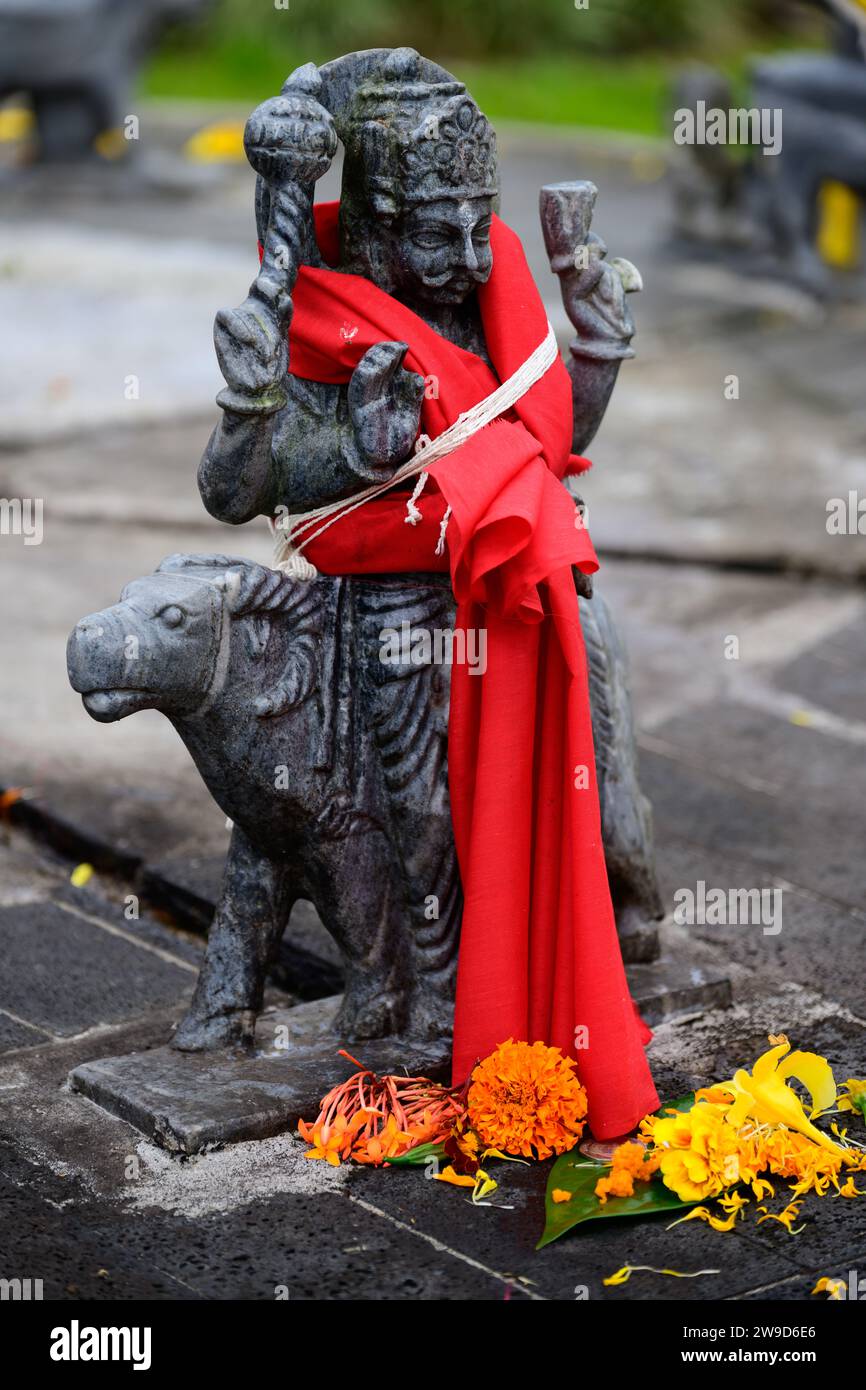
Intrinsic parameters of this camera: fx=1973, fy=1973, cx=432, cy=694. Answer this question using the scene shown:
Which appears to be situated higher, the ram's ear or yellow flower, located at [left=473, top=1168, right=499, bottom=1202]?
the ram's ear

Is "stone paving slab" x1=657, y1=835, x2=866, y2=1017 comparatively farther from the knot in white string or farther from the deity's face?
the deity's face

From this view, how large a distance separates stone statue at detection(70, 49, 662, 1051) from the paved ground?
467 mm

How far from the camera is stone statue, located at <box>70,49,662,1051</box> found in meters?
3.48

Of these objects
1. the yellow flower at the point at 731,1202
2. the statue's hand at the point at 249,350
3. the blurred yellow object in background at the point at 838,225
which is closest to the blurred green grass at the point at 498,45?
the blurred yellow object in background at the point at 838,225

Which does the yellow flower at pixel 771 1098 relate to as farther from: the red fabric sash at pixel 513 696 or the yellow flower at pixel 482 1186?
the yellow flower at pixel 482 1186

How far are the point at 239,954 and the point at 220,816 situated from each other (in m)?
1.48

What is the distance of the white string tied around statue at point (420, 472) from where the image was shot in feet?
11.7

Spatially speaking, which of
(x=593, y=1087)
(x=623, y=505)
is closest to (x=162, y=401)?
(x=623, y=505)

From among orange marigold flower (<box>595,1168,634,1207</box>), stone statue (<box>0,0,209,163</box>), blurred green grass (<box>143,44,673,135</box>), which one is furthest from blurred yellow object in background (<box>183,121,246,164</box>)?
orange marigold flower (<box>595,1168,634,1207</box>)

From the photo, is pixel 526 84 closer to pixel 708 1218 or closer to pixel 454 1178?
pixel 454 1178

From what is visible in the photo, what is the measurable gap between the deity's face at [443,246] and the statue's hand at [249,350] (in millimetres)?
325

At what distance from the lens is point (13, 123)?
14531 millimetres

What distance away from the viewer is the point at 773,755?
5863 mm
